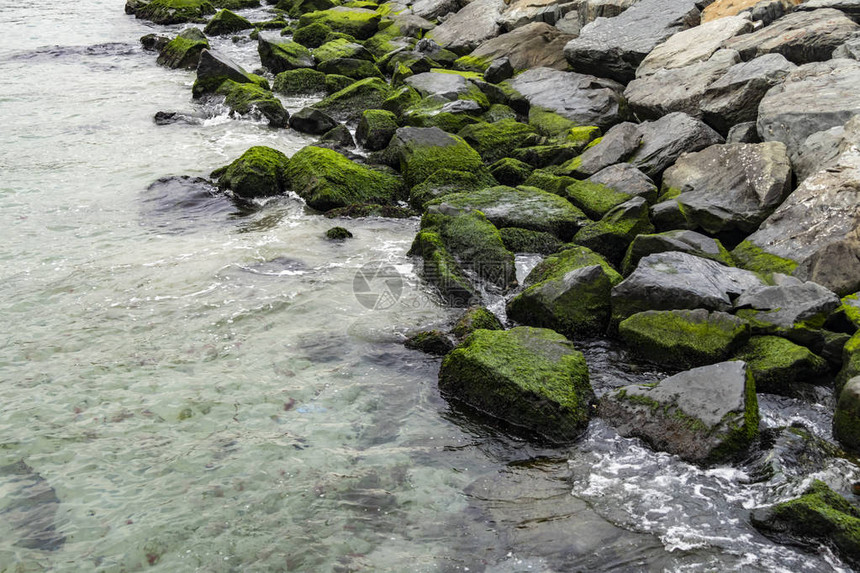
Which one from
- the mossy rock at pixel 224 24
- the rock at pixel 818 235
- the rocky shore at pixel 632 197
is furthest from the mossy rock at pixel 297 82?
the rock at pixel 818 235

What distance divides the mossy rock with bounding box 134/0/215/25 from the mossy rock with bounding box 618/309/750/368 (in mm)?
27143

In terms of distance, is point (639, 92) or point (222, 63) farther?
point (222, 63)

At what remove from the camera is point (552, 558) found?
4.98m

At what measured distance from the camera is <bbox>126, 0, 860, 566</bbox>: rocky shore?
250 inches

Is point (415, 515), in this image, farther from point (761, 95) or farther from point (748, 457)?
point (761, 95)

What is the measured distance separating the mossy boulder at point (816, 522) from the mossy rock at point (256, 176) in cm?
936

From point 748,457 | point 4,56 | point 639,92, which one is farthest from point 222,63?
point 748,457

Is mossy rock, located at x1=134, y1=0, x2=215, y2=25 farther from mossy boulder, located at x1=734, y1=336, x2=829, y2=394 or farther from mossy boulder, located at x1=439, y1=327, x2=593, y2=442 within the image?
mossy boulder, located at x1=734, y1=336, x2=829, y2=394

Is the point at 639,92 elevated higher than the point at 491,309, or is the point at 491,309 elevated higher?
the point at 639,92

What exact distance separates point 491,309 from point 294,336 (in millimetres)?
2512

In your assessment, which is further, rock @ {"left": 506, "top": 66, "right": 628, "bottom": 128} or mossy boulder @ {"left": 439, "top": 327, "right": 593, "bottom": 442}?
rock @ {"left": 506, "top": 66, "right": 628, "bottom": 128}

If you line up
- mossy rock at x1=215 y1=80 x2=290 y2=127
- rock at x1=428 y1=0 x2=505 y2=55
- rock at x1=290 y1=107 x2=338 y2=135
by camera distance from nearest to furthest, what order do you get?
rock at x1=290 y1=107 x2=338 y2=135 < mossy rock at x1=215 y1=80 x2=290 y2=127 < rock at x1=428 y1=0 x2=505 y2=55

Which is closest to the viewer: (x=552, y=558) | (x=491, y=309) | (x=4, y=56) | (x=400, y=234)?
(x=552, y=558)

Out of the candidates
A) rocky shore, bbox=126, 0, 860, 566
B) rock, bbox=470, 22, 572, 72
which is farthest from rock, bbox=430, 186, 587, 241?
rock, bbox=470, 22, 572, 72
